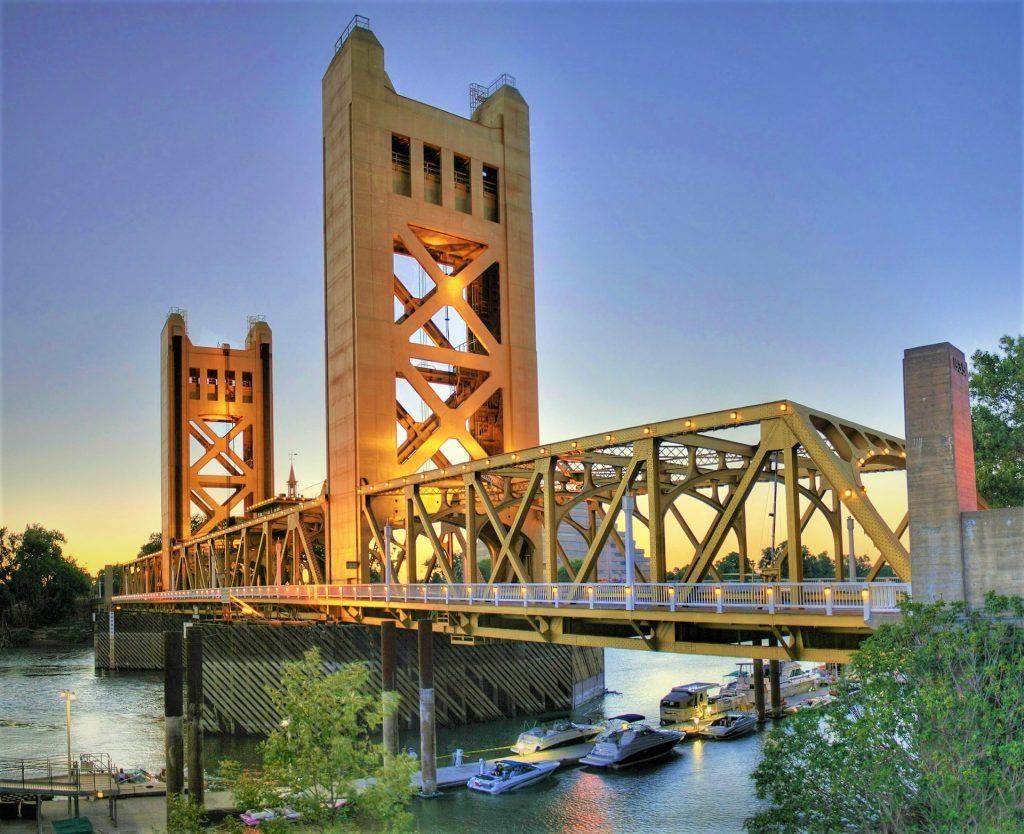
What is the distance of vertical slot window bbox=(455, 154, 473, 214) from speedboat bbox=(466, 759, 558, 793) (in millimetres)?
36459

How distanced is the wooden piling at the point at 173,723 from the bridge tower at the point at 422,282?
23380mm

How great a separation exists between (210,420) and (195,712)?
3865 inches

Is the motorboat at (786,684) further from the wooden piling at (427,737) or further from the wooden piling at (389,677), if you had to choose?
the wooden piling at (389,677)

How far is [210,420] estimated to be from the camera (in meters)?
128

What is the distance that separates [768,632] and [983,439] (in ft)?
72.8

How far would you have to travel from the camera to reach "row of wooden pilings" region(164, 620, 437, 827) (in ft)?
104

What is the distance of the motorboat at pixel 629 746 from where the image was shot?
133 ft

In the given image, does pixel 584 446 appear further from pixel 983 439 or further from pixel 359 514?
pixel 359 514

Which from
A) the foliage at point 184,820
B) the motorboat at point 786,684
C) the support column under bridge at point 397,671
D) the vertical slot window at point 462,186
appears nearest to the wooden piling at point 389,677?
the support column under bridge at point 397,671

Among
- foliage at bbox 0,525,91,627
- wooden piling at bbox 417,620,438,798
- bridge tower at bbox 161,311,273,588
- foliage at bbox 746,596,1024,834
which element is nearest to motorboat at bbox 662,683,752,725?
wooden piling at bbox 417,620,438,798

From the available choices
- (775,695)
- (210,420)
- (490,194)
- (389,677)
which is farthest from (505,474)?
(210,420)

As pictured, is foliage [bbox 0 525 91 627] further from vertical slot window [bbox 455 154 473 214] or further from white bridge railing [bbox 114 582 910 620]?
white bridge railing [bbox 114 582 910 620]

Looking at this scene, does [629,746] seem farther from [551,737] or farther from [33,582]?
[33,582]

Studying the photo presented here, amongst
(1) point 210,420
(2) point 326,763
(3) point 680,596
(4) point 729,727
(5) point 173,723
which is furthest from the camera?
(1) point 210,420
